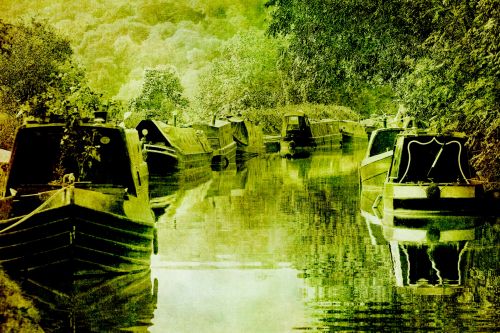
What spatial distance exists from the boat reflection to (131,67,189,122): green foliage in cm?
4699

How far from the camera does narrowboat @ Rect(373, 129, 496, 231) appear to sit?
707 inches

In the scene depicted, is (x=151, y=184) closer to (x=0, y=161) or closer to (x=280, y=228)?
(x=0, y=161)

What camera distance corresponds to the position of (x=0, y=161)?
22.5 metres

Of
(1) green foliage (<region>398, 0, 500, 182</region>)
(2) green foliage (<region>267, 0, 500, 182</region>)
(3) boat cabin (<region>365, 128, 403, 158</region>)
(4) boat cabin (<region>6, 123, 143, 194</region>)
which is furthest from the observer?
(3) boat cabin (<region>365, 128, 403, 158</region>)

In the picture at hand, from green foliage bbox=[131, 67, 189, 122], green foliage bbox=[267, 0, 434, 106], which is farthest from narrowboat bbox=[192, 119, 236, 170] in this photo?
green foliage bbox=[131, 67, 189, 122]

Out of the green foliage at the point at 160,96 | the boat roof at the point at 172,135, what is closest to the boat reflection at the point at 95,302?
the boat roof at the point at 172,135

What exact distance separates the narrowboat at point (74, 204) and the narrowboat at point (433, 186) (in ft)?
16.5

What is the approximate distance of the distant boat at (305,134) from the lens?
50.6 m

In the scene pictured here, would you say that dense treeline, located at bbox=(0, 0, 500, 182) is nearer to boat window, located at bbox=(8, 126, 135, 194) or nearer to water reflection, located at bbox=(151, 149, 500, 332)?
boat window, located at bbox=(8, 126, 135, 194)

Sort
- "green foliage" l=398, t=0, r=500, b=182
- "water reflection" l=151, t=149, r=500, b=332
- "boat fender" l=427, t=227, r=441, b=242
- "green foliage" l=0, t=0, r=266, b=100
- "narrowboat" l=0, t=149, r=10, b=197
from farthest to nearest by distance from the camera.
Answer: "green foliage" l=0, t=0, r=266, b=100 → "narrowboat" l=0, t=149, r=10, b=197 → "boat fender" l=427, t=227, r=441, b=242 → "green foliage" l=398, t=0, r=500, b=182 → "water reflection" l=151, t=149, r=500, b=332

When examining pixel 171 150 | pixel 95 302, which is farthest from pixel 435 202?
pixel 171 150

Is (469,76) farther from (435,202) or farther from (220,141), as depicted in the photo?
(220,141)

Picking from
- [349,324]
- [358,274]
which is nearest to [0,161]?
[358,274]

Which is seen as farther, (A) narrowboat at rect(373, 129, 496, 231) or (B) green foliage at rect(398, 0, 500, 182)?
(A) narrowboat at rect(373, 129, 496, 231)
